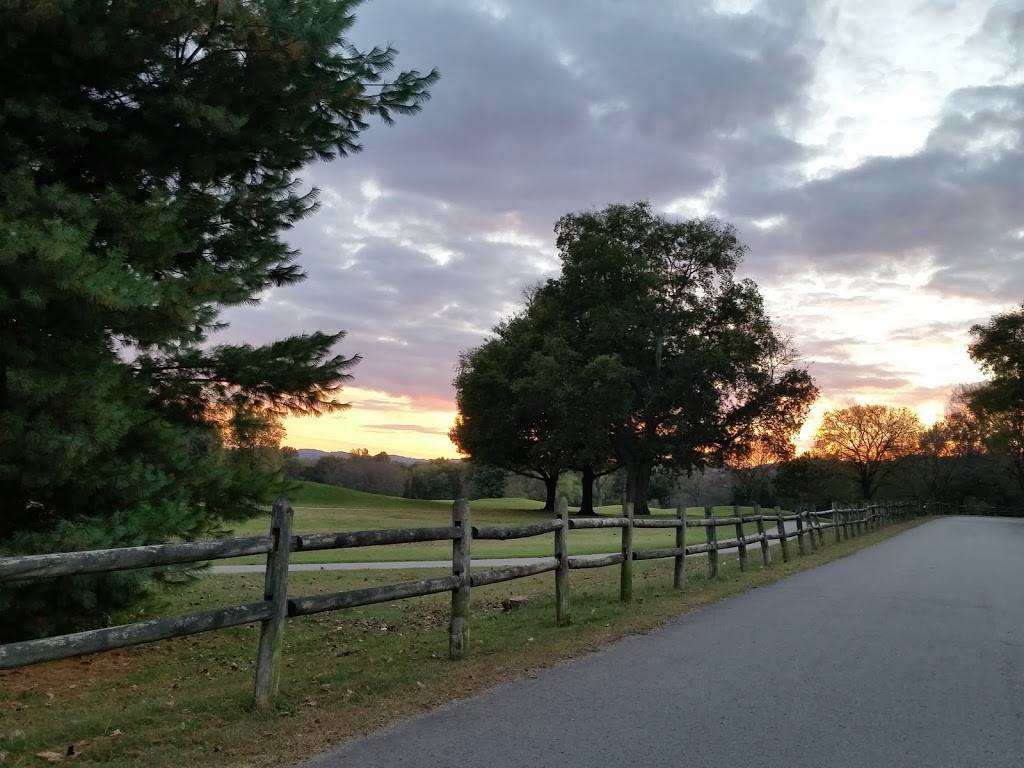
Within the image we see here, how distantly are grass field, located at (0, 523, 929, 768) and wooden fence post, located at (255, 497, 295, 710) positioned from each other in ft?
0.59

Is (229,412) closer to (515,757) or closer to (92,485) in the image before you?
(92,485)

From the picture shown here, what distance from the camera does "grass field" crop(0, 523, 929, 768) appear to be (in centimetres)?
488

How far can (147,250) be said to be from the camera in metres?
7.84

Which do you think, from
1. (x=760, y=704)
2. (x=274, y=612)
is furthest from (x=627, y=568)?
(x=274, y=612)

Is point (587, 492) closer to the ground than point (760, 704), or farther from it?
farther from it

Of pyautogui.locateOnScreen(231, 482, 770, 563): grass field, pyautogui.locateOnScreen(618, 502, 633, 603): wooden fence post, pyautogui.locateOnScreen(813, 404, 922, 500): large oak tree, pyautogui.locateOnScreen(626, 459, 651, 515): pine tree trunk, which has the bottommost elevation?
pyautogui.locateOnScreen(231, 482, 770, 563): grass field

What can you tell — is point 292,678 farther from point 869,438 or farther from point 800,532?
point 869,438

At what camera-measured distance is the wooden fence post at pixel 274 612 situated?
5.57 metres

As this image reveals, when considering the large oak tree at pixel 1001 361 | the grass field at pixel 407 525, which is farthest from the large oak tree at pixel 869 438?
the grass field at pixel 407 525

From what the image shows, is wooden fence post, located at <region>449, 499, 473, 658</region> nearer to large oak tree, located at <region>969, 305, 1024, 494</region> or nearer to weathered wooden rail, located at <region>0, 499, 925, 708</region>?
weathered wooden rail, located at <region>0, 499, 925, 708</region>

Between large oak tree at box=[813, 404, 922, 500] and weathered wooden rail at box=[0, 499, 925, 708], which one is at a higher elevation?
large oak tree at box=[813, 404, 922, 500]

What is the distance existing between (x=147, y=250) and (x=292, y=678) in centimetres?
418

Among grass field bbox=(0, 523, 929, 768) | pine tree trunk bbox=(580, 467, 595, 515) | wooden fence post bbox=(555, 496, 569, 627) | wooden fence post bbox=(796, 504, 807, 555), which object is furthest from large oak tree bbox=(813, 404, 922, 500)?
wooden fence post bbox=(555, 496, 569, 627)

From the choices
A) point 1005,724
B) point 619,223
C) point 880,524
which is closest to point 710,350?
point 619,223
